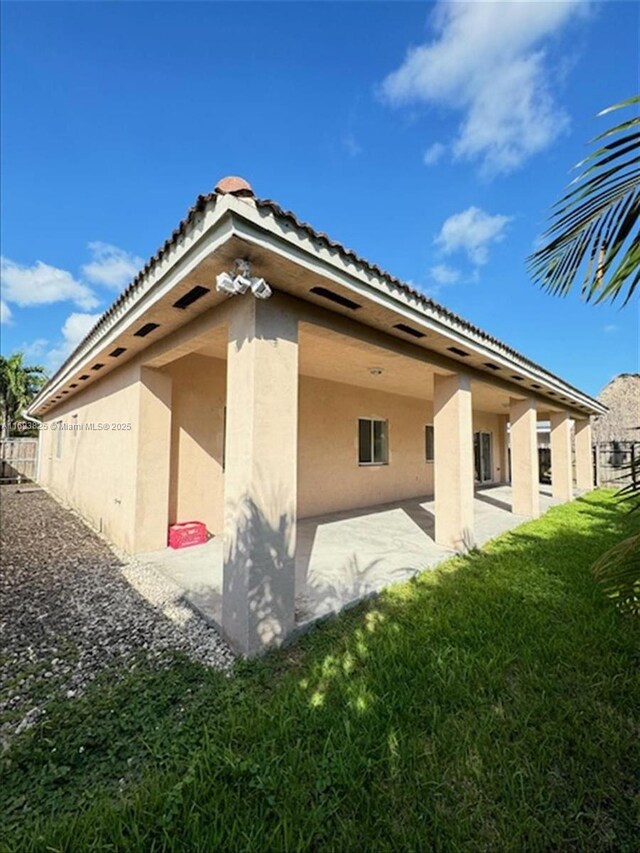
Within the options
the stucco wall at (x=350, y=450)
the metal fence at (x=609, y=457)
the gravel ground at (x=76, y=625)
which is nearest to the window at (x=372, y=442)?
the stucco wall at (x=350, y=450)

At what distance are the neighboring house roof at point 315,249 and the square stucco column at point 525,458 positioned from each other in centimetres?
286

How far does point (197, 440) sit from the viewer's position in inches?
315

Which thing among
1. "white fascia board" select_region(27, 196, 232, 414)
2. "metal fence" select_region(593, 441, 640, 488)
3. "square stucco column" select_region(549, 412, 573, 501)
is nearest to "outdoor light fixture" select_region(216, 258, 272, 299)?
A: "white fascia board" select_region(27, 196, 232, 414)

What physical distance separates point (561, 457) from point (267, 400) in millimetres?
14565

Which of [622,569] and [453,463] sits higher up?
[453,463]

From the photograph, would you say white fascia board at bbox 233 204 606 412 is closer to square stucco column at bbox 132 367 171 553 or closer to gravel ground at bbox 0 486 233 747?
gravel ground at bbox 0 486 233 747

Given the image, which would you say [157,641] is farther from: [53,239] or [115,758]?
[53,239]

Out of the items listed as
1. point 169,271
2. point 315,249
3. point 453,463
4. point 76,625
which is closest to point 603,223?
point 315,249

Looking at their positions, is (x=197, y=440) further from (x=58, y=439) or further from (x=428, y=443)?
(x=58, y=439)

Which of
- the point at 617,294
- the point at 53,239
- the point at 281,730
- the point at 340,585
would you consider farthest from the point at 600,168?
the point at 53,239

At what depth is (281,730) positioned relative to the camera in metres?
2.70

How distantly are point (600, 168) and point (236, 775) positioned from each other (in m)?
4.01

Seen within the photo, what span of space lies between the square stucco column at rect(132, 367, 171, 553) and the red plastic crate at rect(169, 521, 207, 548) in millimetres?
157

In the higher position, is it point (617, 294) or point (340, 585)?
point (617, 294)
